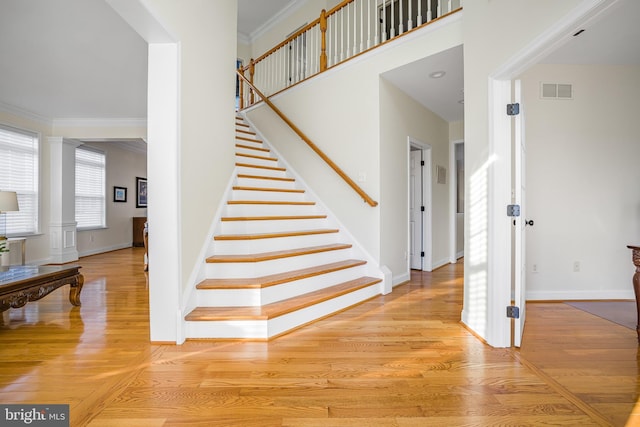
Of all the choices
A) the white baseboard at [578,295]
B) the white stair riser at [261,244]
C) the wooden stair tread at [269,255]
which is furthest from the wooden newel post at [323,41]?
the white baseboard at [578,295]

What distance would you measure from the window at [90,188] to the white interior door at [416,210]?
6673 millimetres

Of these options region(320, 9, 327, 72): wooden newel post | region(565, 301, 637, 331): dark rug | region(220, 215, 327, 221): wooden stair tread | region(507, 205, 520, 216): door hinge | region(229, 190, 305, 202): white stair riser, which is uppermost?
region(320, 9, 327, 72): wooden newel post

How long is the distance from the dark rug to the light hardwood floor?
158mm

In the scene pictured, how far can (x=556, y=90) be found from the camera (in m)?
3.44

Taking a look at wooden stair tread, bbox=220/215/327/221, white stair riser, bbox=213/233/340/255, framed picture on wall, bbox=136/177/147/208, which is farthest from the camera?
framed picture on wall, bbox=136/177/147/208

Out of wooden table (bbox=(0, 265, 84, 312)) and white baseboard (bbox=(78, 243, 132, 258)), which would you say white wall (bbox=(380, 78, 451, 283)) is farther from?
white baseboard (bbox=(78, 243, 132, 258))

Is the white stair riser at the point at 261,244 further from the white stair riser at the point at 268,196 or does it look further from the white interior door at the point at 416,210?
the white interior door at the point at 416,210

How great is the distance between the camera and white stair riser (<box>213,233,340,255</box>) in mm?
3064

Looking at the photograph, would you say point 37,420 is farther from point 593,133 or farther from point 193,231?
point 593,133

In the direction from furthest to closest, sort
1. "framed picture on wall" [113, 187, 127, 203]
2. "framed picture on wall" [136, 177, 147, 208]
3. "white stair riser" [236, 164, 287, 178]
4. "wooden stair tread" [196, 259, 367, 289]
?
"framed picture on wall" [136, 177, 147, 208]
"framed picture on wall" [113, 187, 127, 203]
"white stair riser" [236, 164, 287, 178]
"wooden stair tread" [196, 259, 367, 289]

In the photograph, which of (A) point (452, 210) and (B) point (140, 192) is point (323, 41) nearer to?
(A) point (452, 210)

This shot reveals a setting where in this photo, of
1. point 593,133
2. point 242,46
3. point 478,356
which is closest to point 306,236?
point 478,356

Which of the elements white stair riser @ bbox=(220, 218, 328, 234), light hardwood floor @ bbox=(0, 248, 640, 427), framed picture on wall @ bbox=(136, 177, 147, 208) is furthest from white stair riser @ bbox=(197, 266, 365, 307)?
framed picture on wall @ bbox=(136, 177, 147, 208)

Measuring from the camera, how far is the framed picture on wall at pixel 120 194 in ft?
25.4
